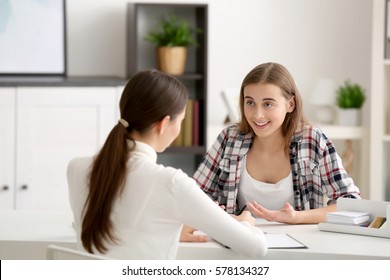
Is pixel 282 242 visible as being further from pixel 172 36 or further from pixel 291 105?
pixel 172 36

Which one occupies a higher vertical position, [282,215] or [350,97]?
[350,97]

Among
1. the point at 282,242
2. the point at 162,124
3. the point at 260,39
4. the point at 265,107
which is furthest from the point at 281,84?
the point at 260,39

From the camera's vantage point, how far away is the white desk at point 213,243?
2.34 m

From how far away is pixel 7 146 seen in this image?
4.38 metres

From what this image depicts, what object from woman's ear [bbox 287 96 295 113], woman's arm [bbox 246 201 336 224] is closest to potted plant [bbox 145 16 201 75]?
woman's ear [bbox 287 96 295 113]

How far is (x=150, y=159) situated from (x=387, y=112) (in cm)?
312

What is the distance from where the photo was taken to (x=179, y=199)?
2047mm

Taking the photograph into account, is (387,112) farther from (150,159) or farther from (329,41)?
(150,159)

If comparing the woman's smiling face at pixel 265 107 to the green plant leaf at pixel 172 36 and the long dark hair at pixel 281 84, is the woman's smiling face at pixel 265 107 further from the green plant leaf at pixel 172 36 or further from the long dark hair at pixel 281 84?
the green plant leaf at pixel 172 36

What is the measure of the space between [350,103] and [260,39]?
0.69 meters

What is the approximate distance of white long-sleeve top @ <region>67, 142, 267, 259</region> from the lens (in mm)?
2047

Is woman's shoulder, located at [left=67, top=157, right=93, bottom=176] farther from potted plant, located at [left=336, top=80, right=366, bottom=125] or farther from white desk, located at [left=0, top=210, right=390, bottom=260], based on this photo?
potted plant, located at [left=336, top=80, right=366, bottom=125]

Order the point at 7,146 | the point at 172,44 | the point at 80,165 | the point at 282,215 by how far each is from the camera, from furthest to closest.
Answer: the point at 172,44 < the point at 7,146 < the point at 282,215 < the point at 80,165

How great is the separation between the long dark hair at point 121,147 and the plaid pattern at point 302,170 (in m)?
0.94
